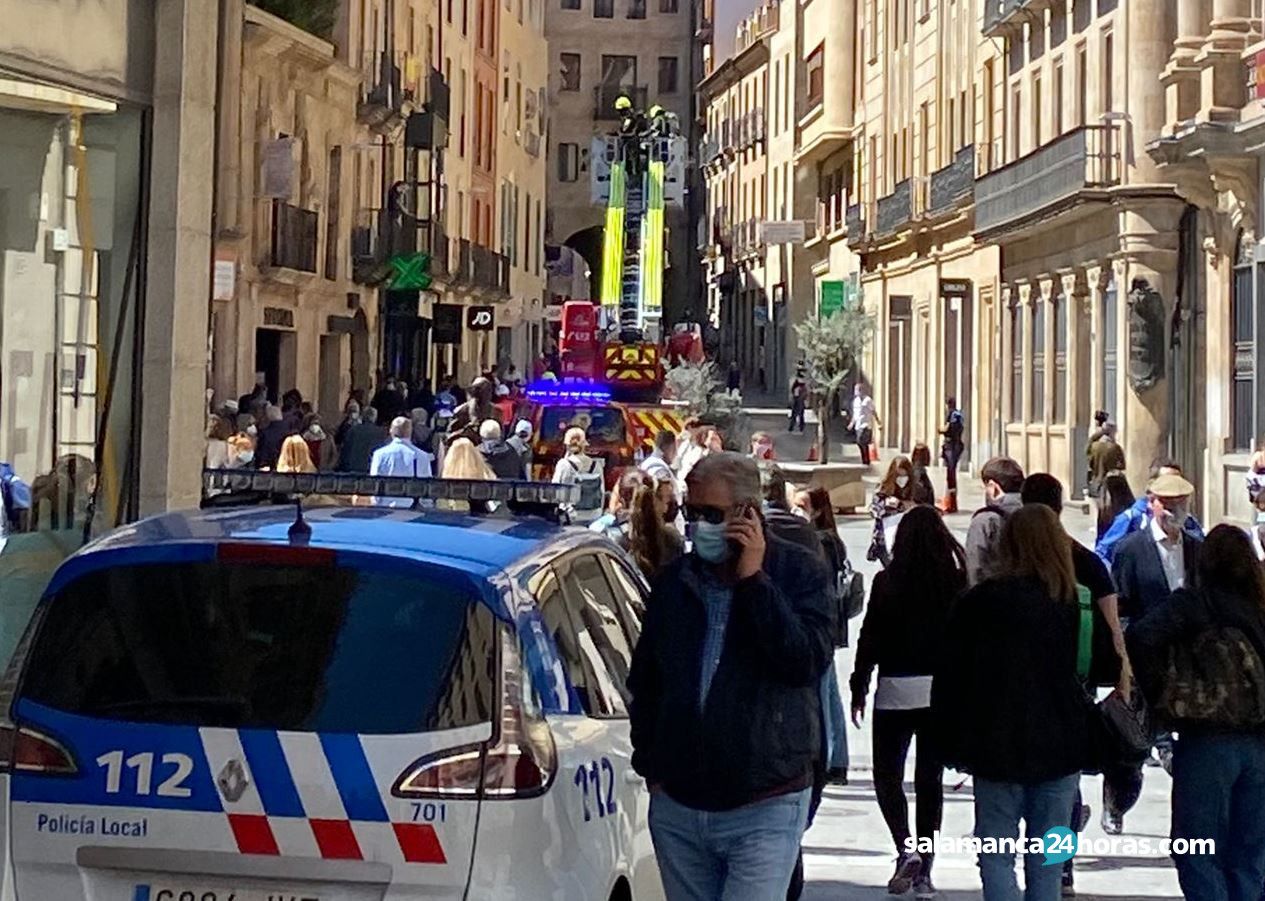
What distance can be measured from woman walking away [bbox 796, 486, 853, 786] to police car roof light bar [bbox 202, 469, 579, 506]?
2153 mm

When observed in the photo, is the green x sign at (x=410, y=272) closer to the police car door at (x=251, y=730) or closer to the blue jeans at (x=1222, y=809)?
the blue jeans at (x=1222, y=809)

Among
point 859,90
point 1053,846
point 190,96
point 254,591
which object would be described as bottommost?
point 1053,846

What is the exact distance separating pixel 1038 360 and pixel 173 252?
2994cm

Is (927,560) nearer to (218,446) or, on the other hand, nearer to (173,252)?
(173,252)

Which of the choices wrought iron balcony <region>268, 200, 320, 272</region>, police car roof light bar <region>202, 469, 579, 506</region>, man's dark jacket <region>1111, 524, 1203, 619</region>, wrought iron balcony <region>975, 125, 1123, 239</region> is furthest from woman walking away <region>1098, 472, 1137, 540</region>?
wrought iron balcony <region>268, 200, 320, 272</region>

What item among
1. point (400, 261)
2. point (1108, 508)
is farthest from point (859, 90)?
point (1108, 508)

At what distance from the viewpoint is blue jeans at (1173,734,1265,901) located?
300 inches

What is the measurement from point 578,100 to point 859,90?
32875 mm

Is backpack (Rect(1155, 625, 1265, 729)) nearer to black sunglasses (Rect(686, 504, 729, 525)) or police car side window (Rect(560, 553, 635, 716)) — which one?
police car side window (Rect(560, 553, 635, 716))

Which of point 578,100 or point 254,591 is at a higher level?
point 578,100

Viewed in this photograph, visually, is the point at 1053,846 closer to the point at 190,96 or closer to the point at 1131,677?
the point at 1131,677

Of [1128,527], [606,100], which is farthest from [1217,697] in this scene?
[606,100]

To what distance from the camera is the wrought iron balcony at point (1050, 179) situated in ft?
111

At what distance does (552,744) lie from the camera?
5.44 m
